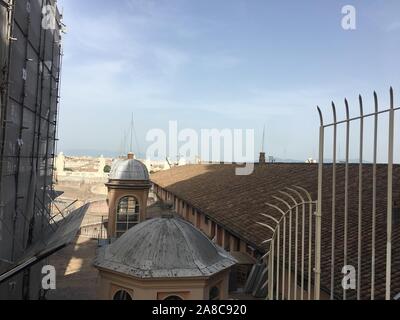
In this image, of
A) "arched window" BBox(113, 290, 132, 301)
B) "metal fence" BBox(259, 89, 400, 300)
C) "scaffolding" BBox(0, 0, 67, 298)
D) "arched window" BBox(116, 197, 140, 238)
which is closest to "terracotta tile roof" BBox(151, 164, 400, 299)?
"metal fence" BBox(259, 89, 400, 300)

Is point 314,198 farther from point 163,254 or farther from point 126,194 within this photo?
point 126,194

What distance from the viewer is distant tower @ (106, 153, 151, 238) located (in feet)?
61.8

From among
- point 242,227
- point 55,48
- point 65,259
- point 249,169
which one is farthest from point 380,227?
point 65,259

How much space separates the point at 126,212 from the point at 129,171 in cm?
226

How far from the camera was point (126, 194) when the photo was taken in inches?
749

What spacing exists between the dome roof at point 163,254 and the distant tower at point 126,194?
9.96m

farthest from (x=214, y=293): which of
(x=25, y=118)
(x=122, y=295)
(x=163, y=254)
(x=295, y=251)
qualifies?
(x=25, y=118)

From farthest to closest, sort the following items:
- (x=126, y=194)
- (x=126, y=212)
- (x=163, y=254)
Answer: (x=126, y=212) → (x=126, y=194) → (x=163, y=254)

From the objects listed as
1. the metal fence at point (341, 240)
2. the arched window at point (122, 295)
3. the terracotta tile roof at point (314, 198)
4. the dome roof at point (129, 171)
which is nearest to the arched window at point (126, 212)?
the dome roof at point (129, 171)

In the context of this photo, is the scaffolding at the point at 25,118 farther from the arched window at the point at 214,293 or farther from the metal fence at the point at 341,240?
the metal fence at the point at 341,240

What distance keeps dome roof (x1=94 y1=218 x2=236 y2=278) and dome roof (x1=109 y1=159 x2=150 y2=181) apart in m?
9.98

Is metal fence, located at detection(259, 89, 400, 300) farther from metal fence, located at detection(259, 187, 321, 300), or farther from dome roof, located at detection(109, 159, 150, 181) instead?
dome roof, located at detection(109, 159, 150, 181)

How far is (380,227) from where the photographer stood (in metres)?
8.76
